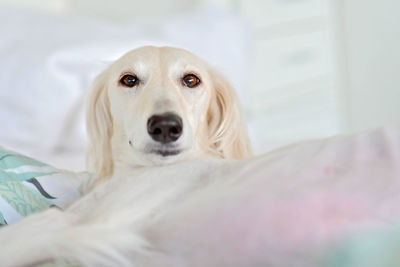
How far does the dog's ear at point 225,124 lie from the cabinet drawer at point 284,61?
2.24 metres

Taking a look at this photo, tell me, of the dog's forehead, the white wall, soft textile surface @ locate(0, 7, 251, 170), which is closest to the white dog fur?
the dog's forehead

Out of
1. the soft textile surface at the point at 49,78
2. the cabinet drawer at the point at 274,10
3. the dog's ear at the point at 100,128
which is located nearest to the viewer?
the dog's ear at the point at 100,128

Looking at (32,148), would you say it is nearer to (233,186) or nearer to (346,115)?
(233,186)

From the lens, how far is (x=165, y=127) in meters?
0.99

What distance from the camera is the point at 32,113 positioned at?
202cm

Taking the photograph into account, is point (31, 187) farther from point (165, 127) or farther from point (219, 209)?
point (219, 209)

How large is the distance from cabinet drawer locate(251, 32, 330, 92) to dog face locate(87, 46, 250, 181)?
7.43 feet

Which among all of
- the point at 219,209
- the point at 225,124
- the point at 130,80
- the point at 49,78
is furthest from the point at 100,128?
the point at 49,78

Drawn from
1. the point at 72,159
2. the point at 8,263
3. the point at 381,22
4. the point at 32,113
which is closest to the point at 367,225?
the point at 8,263

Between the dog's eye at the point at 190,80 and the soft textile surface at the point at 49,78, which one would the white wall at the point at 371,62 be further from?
the dog's eye at the point at 190,80

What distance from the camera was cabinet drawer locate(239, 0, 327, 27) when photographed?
344 cm

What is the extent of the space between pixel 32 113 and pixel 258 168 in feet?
4.84

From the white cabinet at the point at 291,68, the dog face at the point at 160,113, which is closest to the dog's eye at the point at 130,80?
the dog face at the point at 160,113

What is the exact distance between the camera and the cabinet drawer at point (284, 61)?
3490 millimetres
